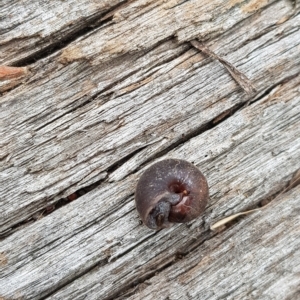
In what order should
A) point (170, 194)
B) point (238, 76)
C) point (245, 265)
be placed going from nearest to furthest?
point (170, 194), point (245, 265), point (238, 76)

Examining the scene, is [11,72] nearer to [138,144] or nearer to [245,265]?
[138,144]

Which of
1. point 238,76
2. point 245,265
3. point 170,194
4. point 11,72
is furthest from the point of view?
point 238,76

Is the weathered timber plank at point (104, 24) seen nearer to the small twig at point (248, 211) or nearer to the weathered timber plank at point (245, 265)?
the small twig at point (248, 211)

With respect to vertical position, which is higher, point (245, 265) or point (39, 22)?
point (39, 22)

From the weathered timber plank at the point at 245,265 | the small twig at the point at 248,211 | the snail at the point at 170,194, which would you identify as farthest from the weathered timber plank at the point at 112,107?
the weathered timber plank at the point at 245,265

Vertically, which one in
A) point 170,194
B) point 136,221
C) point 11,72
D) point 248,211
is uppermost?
point 11,72

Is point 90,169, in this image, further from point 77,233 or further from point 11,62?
point 11,62

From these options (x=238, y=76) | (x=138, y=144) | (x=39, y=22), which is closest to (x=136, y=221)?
(x=138, y=144)
